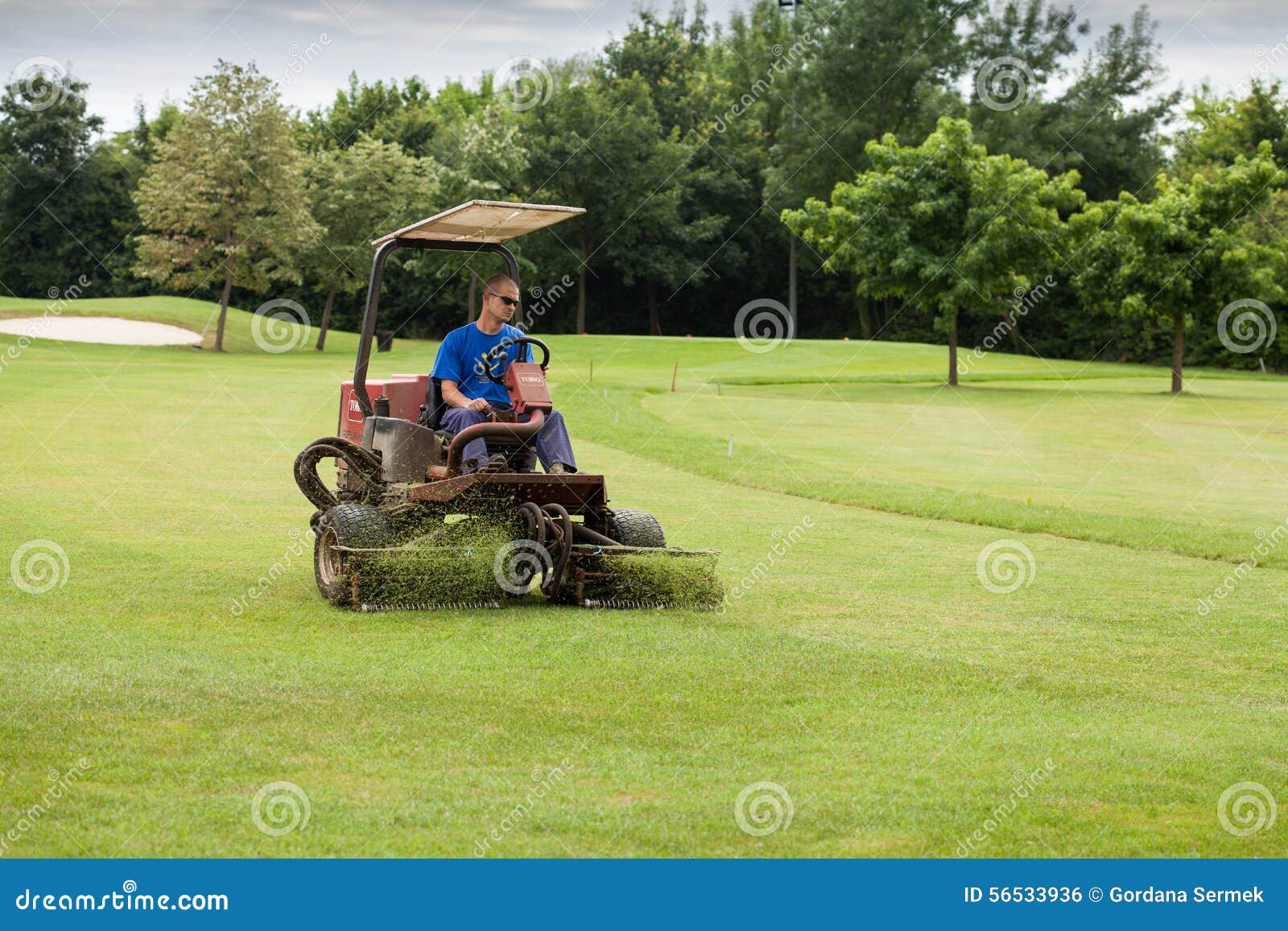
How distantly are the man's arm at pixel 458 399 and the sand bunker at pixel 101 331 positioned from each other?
45969mm

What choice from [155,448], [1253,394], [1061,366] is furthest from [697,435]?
[1061,366]

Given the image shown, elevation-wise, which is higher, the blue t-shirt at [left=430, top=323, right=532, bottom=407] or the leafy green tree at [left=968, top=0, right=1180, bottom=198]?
the leafy green tree at [left=968, top=0, right=1180, bottom=198]

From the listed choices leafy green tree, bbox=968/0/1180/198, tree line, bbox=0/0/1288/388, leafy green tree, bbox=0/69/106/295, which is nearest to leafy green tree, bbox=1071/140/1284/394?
tree line, bbox=0/0/1288/388

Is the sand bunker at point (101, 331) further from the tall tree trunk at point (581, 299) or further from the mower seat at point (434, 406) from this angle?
the mower seat at point (434, 406)

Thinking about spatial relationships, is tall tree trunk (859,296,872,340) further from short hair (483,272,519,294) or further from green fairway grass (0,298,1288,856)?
short hair (483,272,519,294)

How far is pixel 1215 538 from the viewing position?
1474 centimetres

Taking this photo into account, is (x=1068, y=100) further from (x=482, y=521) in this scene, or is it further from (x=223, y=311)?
(x=482, y=521)

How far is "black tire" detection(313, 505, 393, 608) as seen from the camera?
955cm

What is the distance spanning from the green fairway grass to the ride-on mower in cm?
29

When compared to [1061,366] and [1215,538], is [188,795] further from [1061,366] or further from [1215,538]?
[1061,366]

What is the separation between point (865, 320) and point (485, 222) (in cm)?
6450

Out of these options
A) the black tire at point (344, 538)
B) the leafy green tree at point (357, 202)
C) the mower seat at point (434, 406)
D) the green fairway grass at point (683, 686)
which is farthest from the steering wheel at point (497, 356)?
the leafy green tree at point (357, 202)

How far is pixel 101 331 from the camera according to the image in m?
53.4

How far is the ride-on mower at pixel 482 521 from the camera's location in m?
9.41
